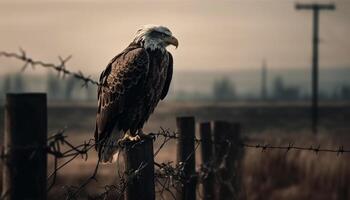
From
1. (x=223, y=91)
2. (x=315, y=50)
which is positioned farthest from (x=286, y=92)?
(x=315, y=50)

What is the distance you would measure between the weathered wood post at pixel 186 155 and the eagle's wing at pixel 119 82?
1.64m

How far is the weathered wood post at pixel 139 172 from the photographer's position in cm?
386

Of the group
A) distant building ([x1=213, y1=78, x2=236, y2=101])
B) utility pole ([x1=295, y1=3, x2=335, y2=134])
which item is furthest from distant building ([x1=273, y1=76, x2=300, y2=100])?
utility pole ([x1=295, y1=3, x2=335, y2=134])

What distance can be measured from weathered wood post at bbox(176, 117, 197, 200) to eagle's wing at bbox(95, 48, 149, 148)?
164 cm

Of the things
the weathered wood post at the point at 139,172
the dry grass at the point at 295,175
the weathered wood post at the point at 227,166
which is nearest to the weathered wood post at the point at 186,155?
the weathered wood post at the point at 139,172

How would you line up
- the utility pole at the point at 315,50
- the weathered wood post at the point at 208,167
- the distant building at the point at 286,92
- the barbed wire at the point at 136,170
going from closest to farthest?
the barbed wire at the point at 136,170 < the weathered wood post at the point at 208,167 < the utility pole at the point at 315,50 < the distant building at the point at 286,92

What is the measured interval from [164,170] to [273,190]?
24.8ft

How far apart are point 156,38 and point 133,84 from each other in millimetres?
582

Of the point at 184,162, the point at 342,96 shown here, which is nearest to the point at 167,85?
the point at 184,162

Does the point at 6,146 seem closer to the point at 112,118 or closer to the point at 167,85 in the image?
the point at 112,118

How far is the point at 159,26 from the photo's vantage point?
7.57 meters

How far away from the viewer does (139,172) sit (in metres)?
3.87

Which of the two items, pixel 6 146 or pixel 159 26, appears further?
pixel 159 26

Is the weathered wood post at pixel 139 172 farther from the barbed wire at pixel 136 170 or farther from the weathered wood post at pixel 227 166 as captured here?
the weathered wood post at pixel 227 166
